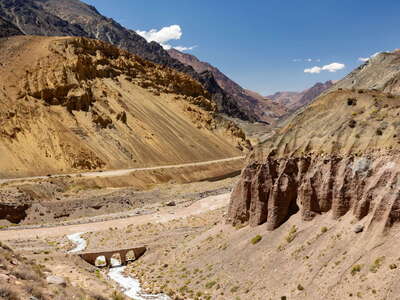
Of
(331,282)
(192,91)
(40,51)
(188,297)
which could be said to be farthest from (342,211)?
(192,91)

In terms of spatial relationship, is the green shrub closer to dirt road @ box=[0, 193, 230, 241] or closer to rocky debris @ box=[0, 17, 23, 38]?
dirt road @ box=[0, 193, 230, 241]

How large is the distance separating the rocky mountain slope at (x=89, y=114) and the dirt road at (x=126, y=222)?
22614 mm

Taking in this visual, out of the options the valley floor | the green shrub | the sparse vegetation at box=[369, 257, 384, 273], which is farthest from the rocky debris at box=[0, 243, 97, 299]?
the sparse vegetation at box=[369, 257, 384, 273]

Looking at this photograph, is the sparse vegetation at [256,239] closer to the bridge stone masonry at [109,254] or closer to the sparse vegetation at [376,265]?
the sparse vegetation at [376,265]

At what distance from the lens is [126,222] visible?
130ft

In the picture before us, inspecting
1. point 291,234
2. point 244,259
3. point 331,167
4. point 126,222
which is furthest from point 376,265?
point 126,222

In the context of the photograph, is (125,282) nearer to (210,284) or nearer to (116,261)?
(210,284)

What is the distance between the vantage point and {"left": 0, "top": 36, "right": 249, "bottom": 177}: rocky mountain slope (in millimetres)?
62906

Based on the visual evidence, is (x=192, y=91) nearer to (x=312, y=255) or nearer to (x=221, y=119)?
(x=221, y=119)

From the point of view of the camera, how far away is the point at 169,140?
82.4 metres

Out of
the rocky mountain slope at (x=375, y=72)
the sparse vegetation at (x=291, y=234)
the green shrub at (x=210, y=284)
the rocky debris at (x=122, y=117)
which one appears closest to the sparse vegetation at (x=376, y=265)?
the sparse vegetation at (x=291, y=234)

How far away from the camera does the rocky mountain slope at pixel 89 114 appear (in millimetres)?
62906

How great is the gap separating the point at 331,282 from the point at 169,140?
6969 cm

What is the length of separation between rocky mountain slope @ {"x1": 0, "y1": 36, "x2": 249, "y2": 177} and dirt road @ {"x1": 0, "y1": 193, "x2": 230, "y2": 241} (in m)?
22.6
